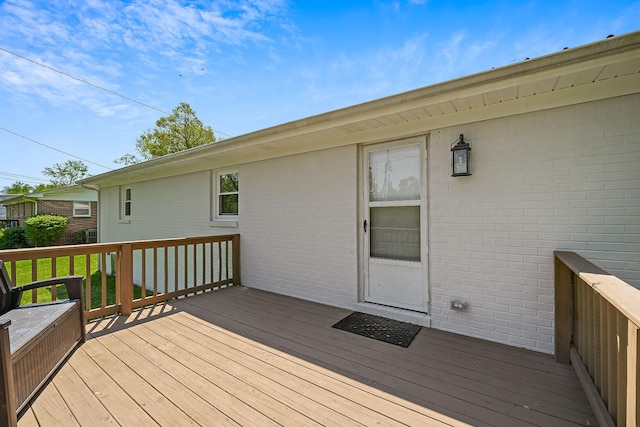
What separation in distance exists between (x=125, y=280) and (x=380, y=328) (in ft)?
10.4

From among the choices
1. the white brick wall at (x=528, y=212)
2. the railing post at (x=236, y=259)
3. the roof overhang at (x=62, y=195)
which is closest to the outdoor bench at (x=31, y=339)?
the railing post at (x=236, y=259)

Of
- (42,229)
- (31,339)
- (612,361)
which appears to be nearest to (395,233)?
(612,361)

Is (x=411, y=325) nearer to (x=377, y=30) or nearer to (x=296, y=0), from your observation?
(x=377, y=30)

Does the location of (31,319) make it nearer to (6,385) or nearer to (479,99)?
(6,385)

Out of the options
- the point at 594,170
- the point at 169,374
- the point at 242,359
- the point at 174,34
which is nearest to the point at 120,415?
the point at 169,374

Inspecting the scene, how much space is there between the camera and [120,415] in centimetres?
173

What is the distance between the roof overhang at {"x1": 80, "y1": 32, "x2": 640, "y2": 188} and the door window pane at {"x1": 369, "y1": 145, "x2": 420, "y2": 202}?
0.21m

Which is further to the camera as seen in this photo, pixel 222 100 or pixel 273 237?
pixel 222 100

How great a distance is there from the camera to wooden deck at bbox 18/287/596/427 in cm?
172

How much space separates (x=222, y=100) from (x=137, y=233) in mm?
4954

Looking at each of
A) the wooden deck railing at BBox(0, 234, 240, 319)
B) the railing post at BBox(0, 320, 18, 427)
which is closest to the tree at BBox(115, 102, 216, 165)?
the wooden deck railing at BBox(0, 234, 240, 319)

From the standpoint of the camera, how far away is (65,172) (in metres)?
32.9

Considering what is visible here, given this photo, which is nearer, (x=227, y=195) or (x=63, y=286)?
(x=227, y=195)

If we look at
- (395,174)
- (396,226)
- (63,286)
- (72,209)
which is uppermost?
(395,174)
